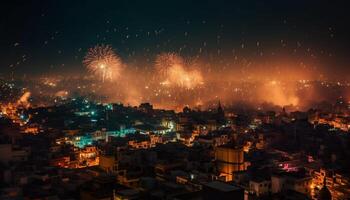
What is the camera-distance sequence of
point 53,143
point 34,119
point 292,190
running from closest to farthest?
1. point 292,190
2. point 53,143
3. point 34,119

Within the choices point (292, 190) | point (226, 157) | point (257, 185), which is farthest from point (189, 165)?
point (292, 190)

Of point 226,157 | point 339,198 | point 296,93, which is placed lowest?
point 339,198

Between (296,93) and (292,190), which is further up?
(296,93)

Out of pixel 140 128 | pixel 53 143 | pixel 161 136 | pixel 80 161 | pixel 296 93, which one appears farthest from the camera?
pixel 296 93

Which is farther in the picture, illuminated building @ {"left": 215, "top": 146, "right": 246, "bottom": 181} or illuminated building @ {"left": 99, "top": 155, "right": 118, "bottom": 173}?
illuminated building @ {"left": 215, "top": 146, "right": 246, "bottom": 181}

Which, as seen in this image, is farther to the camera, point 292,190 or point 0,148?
point 0,148

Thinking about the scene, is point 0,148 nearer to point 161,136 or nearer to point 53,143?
point 53,143

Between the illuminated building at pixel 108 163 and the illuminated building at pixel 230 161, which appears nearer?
the illuminated building at pixel 108 163

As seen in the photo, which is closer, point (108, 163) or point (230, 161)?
point (108, 163)

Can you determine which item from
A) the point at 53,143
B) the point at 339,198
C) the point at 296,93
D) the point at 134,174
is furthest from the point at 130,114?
the point at 296,93
